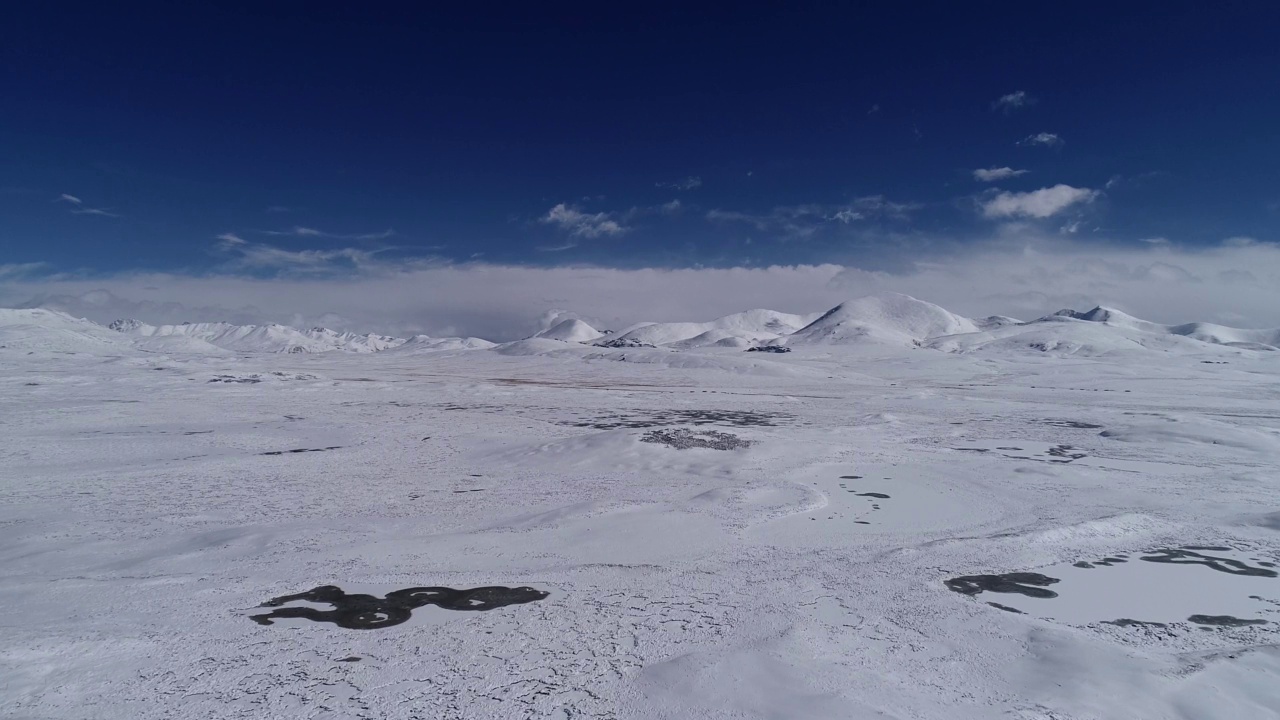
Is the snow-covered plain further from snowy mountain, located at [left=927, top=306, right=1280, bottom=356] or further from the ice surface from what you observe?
snowy mountain, located at [left=927, top=306, right=1280, bottom=356]

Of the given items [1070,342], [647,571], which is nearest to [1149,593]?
[647,571]

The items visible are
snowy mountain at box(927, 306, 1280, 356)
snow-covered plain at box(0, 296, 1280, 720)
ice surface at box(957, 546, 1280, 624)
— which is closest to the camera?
snow-covered plain at box(0, 296, 1280, 720)

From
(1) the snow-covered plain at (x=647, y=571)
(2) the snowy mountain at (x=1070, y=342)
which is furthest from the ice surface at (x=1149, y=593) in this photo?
(2) the snowy mountain at (x=1070, y=342)

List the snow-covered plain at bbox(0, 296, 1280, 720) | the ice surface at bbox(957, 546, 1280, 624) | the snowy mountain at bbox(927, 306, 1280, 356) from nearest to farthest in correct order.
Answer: the snow-covered plain at bbox(0, 296, 1280, 720)
the ice surface at bbox(957, 546, 1280, 624)
the snowy mountain at bbox(927, 306, 1280, 356)

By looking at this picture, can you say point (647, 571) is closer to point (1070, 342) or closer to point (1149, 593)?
point (1149, 593)

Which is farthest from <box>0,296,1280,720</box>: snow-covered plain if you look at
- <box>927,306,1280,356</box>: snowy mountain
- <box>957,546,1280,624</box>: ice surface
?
<box>927,306,1280,356</box>: snowy mountain

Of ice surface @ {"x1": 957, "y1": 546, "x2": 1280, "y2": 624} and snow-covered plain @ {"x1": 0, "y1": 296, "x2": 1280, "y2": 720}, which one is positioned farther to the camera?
ice surface @ {"x1": 957, "y1": 546, "x2": 1280, "y2": 624}

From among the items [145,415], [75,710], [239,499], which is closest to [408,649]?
[75,710]

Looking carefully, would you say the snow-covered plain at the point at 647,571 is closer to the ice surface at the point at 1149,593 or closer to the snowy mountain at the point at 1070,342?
the ice surface at the point at 1149,593
